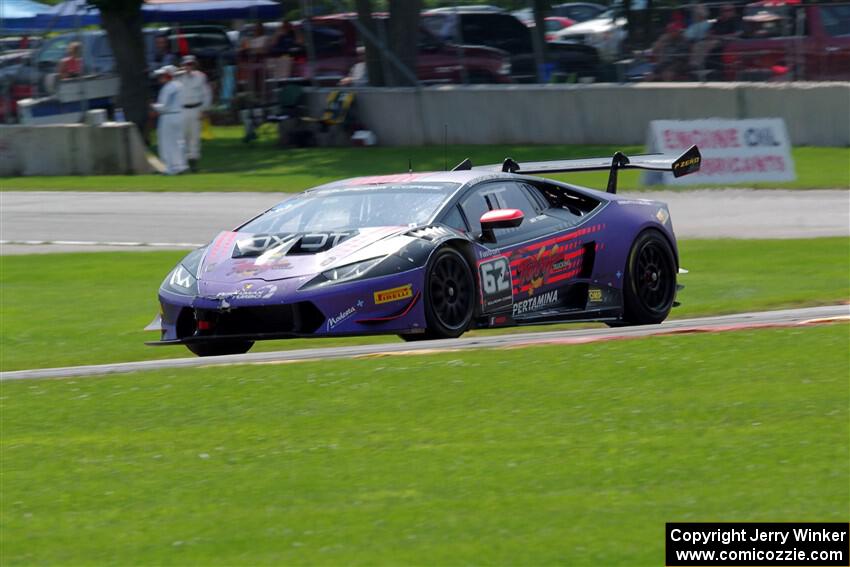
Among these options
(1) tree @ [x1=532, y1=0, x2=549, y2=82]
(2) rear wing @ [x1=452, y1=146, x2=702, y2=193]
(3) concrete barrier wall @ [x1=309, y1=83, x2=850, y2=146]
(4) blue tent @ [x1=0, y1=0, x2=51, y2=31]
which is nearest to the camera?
(2) rear wing @ [x1=452, y1=146, x2=702, y2=193]

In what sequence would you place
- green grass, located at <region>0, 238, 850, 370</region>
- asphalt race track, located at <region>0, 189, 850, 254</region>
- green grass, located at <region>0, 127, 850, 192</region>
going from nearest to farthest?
green grass, located at <region>0, 238, 850, 370</region> → asphalt race track, located at <region>0, 189, 850, 254</region> → green grass, located at <region>0, 127, 850, 192</region>

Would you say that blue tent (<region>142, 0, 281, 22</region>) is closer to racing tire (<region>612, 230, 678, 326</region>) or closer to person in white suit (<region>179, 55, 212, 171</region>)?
person in white suit (<region>179, 55, 212, 171</region>)

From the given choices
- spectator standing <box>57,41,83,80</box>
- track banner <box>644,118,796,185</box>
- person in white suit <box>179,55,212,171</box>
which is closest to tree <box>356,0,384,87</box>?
person in white suit <box>179,55,212,171</box>

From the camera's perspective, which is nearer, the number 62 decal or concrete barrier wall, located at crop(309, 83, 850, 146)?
the number 62 decal

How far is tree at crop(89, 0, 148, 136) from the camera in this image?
97.9ft

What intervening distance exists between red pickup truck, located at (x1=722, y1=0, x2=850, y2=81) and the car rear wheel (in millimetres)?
15298

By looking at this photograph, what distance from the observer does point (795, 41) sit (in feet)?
84.1

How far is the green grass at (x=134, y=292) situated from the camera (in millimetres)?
10719

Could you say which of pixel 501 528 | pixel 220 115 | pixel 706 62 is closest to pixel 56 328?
pixel 501 528

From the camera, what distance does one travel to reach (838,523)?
4934 millimetres

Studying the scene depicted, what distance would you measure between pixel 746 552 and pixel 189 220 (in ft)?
53.1

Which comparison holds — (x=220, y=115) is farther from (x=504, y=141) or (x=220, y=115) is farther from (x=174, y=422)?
(x=174, y=422)

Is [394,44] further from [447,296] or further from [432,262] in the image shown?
[432,262]

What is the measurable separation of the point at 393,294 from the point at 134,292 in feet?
17.2
